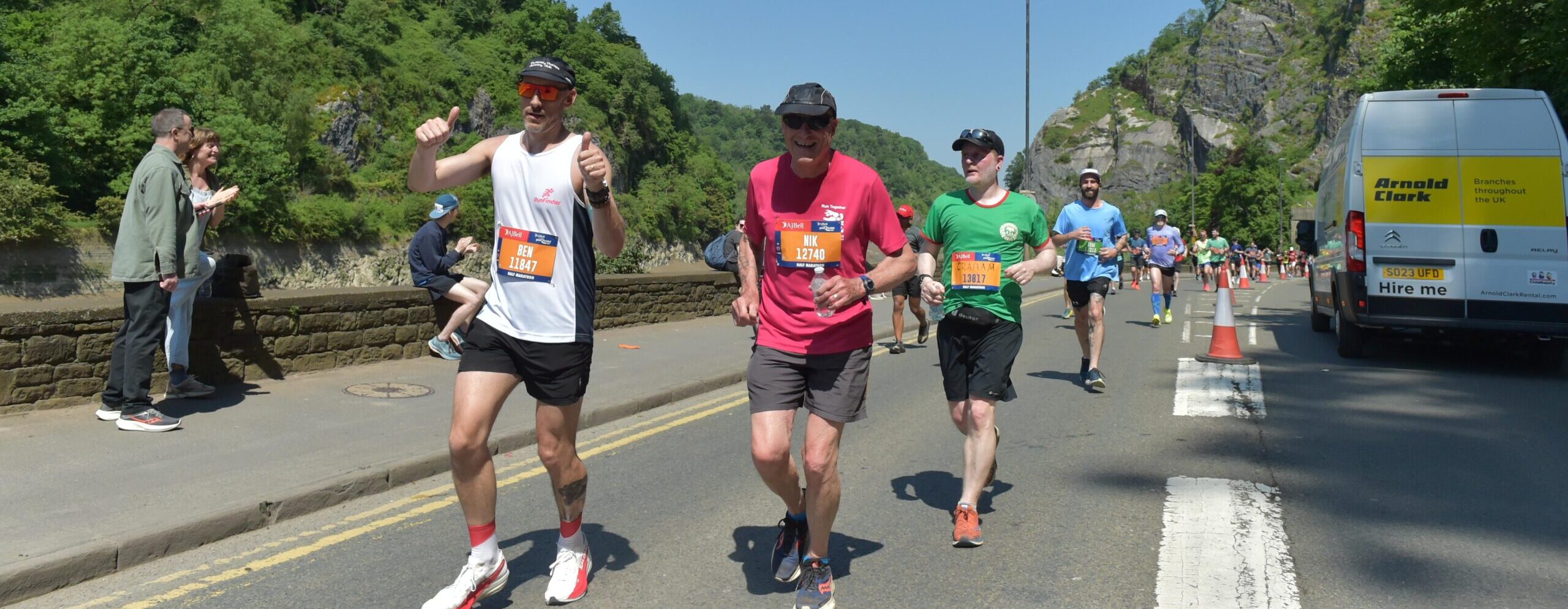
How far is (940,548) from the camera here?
5.09 meters

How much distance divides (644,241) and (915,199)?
356 ft

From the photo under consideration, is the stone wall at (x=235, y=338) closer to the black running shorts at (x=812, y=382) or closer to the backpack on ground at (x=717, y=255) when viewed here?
the backpack on ground at (x=717, y=255)

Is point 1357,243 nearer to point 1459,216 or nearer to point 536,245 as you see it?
point 1459,216

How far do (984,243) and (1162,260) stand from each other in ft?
42.9

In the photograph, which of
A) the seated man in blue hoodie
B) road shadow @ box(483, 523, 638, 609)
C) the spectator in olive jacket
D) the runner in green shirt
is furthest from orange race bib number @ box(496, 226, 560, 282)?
the seated man in blue hoodie

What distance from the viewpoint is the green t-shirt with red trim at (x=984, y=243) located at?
5.54 meters

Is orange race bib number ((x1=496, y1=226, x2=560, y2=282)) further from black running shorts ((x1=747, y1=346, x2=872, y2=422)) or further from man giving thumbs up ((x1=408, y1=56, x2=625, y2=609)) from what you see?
black running shorts ((x1=747, y1=346, x2=872, y2=422))

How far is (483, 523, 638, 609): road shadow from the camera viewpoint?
4531 millimetres

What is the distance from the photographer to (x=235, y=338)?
29.5ft

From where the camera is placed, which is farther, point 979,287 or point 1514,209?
point 1514,209

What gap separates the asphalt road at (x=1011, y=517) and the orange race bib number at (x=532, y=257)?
1.26 metres

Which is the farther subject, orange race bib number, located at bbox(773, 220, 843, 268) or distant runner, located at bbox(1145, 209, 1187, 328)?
distant runner, located at bbox(1145, 209, 1187, 328)

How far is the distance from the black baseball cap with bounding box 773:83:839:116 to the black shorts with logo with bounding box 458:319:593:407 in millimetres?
1115

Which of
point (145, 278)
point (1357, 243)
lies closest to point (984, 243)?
point (145, 278)
